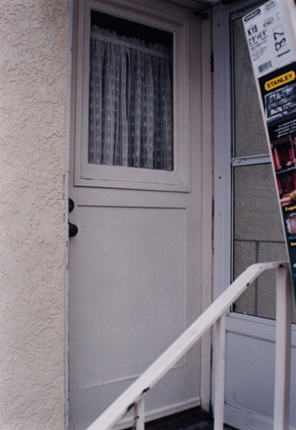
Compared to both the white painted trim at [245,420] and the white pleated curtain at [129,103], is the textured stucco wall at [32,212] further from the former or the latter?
the white painted trim at [245,420]

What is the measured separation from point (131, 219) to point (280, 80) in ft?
4.28

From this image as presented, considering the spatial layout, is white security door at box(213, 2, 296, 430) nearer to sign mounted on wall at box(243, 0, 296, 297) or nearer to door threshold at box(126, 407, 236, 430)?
door threshold at box(126, 407, 236, 430)

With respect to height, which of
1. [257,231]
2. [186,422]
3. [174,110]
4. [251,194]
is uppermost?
[174,110]

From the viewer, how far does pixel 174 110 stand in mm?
2588

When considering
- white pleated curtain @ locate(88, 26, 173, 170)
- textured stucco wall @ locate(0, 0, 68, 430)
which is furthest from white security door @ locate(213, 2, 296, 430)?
textured stucco wall @ locate(0, 0, 68, 430)

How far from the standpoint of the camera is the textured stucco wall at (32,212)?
1761 mm

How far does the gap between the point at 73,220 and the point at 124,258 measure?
37 centimetres

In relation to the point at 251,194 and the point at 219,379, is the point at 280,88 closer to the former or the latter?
the point at 219,379

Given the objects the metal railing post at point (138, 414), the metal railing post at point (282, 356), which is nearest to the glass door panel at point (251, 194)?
the metal railing post at point (282, 356)

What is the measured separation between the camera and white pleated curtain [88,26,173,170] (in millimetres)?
2340

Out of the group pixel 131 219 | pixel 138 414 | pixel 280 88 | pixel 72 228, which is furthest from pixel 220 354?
pixel 131 219

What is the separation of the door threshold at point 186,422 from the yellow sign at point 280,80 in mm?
1914

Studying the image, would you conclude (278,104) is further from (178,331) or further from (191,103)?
(178,331)

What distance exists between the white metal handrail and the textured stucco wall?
86 centimetres
